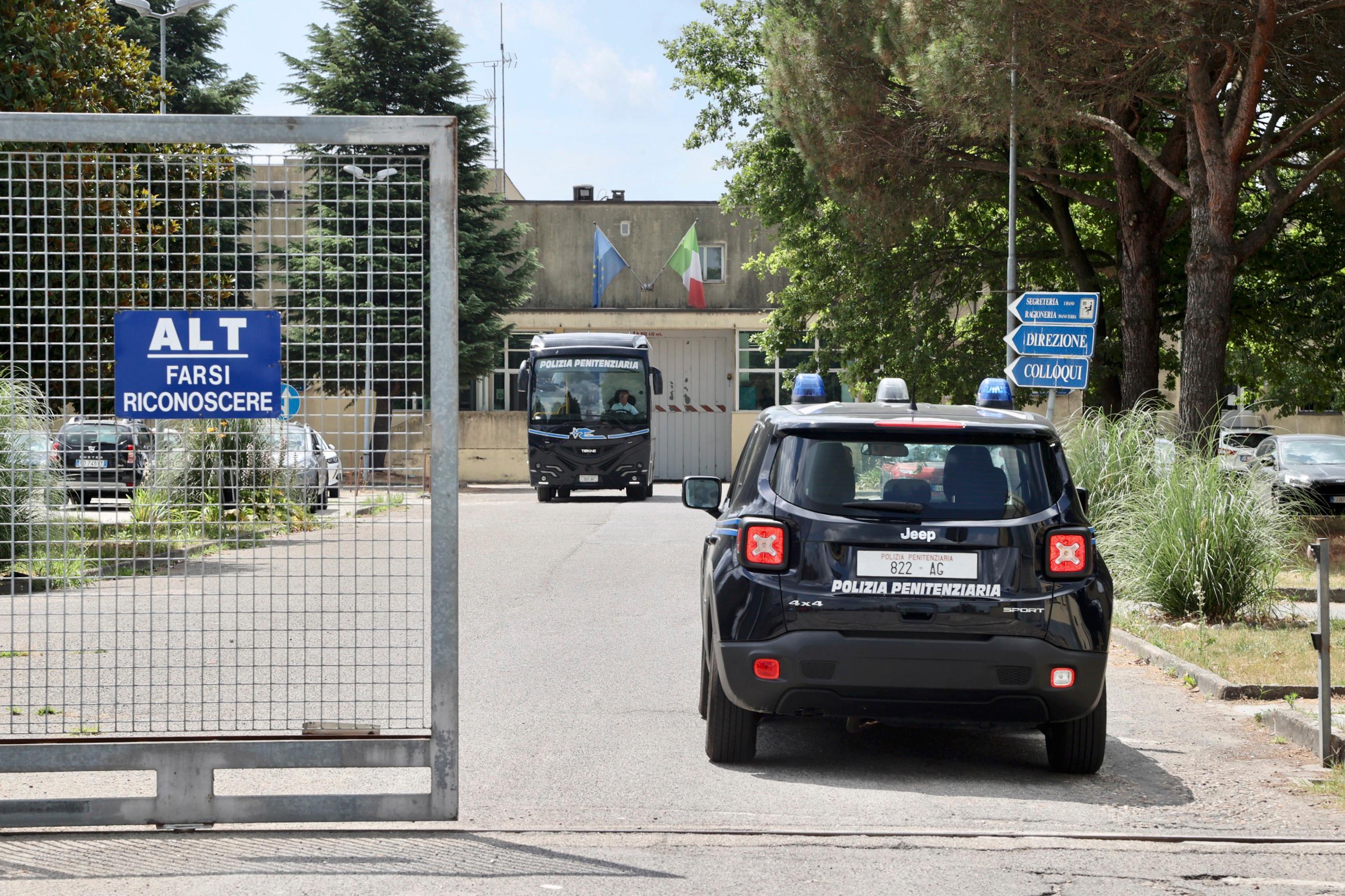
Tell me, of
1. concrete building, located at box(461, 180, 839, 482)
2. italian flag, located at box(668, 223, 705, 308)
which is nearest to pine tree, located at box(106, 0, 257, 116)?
concrete building, located at box(461, 180, 839, 482)

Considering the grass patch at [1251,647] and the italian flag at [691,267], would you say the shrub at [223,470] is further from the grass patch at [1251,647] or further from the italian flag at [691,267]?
the italian flag at [691,267]

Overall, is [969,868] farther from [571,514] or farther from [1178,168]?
[571,514]

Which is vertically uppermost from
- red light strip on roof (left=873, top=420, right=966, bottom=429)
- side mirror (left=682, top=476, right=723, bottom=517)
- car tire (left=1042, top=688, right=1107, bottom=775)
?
red light strip on roof (left=873, top=420, right=966, bottom=429)

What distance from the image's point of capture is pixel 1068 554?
6414mm

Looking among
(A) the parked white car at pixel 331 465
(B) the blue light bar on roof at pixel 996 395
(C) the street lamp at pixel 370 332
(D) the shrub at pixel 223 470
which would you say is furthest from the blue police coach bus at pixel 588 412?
(C) the street lamp at pixel 370 332

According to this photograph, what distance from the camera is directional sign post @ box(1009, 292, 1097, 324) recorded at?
16.3 m

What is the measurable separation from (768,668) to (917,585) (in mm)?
724

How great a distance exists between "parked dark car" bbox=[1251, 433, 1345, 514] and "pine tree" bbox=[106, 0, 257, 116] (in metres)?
28.9

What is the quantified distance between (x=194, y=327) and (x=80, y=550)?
5.58 ft

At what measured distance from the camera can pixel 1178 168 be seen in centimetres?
2297

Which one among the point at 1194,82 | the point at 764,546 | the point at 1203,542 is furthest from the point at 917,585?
the point at 1194,82

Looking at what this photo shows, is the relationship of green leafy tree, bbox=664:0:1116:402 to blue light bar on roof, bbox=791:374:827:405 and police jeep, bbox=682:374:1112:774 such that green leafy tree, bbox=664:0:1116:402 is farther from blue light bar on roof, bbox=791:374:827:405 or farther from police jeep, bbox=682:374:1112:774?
police jeep, bbox=682:374:1112:774

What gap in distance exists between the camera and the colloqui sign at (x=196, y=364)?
5398 mm

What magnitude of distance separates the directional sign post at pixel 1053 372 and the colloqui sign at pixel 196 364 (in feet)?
39.6
